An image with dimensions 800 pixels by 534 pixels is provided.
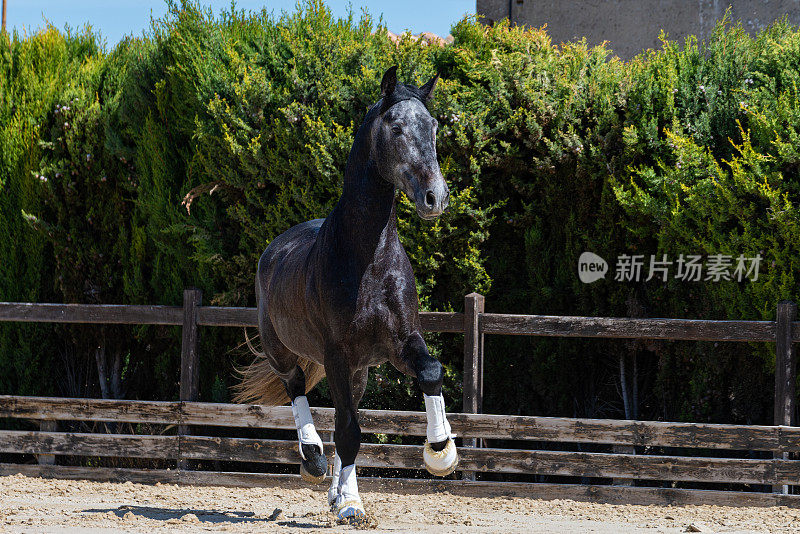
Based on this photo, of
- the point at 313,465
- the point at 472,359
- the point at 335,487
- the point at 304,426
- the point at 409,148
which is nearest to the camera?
the point at 409,148

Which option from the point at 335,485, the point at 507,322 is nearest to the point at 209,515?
the point at 335,485

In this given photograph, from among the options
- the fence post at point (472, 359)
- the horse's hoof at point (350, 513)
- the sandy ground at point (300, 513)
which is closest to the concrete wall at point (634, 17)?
the fence post at point (472, 359)

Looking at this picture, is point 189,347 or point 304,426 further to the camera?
point 189,347

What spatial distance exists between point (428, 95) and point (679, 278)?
3456 millimetres

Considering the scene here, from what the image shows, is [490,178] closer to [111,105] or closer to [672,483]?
[672,483]

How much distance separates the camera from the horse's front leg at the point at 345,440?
4.53 meters

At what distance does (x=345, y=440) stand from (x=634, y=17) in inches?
376

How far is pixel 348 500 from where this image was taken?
456 cm

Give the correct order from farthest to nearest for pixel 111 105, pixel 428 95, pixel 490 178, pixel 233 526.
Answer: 1. pixel 111 105
2. pixel 490 178
3. pixel 233 526
4. pixel 428 95

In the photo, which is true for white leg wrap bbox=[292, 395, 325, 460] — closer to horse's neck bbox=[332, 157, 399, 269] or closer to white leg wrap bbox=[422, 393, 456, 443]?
white leg wrap bbox=[422, 393, 456, 443]

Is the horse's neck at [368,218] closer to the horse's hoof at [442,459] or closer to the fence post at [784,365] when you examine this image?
the horse's hoof at [442,459]

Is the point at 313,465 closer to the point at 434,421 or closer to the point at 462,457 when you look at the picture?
the point at 434,421

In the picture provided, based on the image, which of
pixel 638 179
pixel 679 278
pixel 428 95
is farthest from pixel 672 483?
pixel 428 95

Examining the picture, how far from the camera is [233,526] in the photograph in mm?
5023
